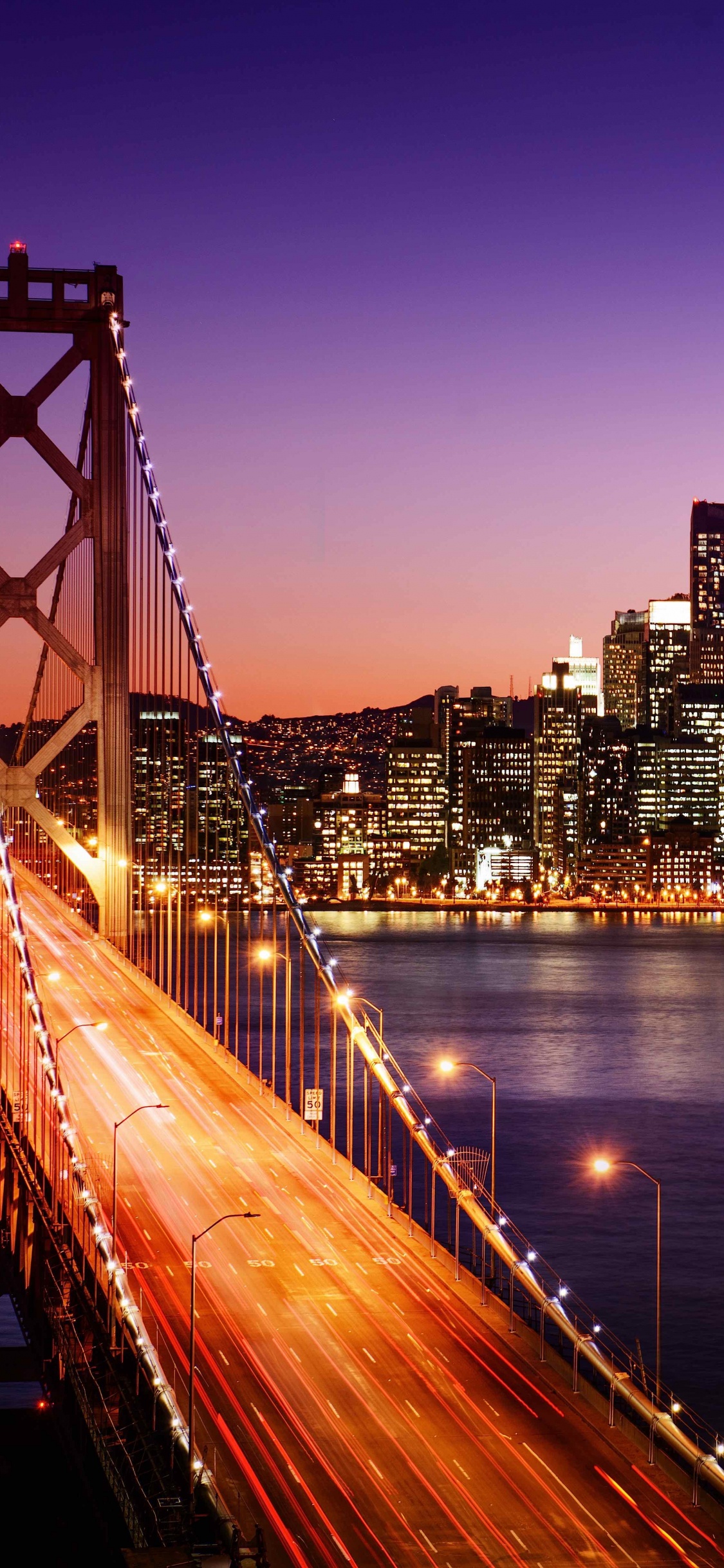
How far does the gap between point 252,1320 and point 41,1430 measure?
9.97 m

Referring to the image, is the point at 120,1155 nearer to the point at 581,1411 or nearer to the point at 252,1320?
the point at 252,1320

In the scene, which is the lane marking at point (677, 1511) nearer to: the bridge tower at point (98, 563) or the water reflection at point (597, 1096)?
the water reflection at point (597, 1096)

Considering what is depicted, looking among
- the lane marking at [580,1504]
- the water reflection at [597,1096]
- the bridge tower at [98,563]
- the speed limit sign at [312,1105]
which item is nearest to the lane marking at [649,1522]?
the lane marking at [580,1504]

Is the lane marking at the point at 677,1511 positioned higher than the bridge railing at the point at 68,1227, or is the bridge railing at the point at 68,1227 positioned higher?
the bridge railing at the point at 68,1227

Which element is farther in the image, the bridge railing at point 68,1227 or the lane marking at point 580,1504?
the bridge railing at point 68,1227

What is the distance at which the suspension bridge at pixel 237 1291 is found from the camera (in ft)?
68.2

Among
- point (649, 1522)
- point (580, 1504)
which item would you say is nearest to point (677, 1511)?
point (649, 1522)

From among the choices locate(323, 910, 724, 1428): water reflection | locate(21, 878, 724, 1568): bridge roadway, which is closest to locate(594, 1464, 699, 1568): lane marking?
locate(21, 878, 724, 1568): bridge roadway

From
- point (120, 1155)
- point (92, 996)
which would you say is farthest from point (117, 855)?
point (120, 1155)

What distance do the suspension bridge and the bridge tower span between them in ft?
0.27

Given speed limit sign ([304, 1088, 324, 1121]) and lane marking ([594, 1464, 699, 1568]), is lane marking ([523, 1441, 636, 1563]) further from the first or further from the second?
speed limit sign ([304, 1088, 324, 1121])

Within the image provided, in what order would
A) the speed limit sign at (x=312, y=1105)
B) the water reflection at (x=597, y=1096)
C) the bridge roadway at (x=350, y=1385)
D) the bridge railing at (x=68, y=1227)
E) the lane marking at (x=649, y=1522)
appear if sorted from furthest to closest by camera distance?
the water reflection at (x=597, y=1096)
the speed limit sign at (x=312, y=1105)
the bridge railing at (x=68, y=1227)
the bridge roadway at (x=350, y=1385)
the lane marking at (x=649, y=1522)

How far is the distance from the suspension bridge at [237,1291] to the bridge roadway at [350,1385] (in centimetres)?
5

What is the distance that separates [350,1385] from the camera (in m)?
24.5
